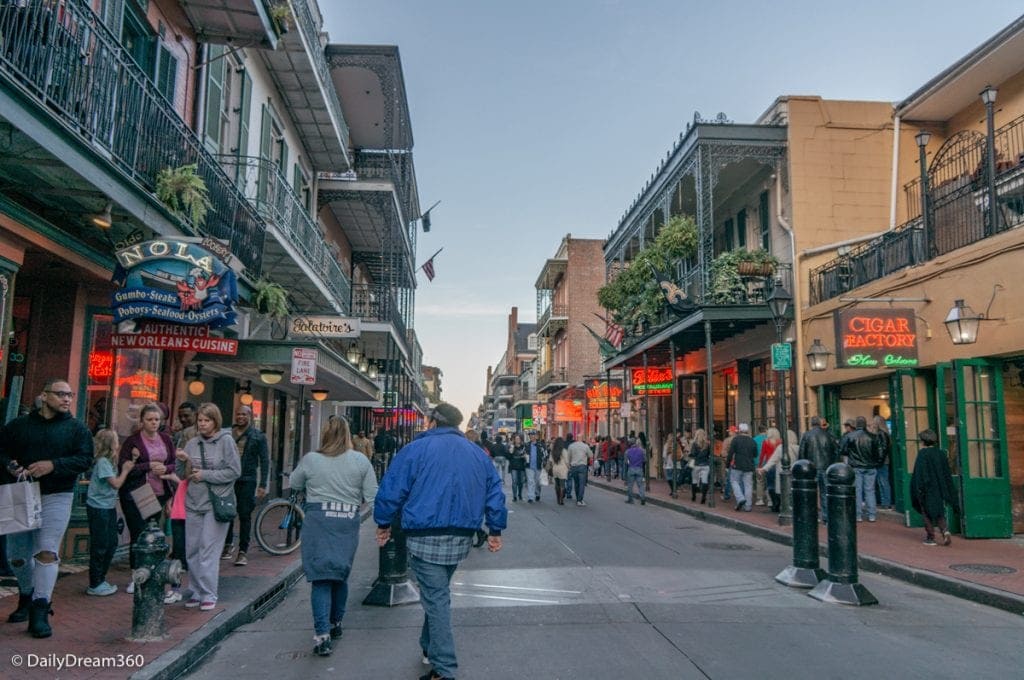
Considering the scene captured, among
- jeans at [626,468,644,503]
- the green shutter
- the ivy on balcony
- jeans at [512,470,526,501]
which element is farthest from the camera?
the ivy on balcony

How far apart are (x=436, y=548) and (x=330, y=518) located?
1.20 meters

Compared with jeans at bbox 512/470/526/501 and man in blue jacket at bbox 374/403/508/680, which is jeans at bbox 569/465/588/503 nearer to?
jeans at bbox 512/470/526/501

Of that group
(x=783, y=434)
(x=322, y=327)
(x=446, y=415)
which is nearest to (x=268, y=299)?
(x=322, y=327)

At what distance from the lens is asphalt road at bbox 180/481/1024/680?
203 inches

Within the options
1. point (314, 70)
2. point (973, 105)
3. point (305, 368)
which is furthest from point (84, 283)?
point (973, 105)

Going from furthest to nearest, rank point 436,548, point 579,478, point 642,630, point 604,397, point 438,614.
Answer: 1. point 604,397
2. point 579,478
3. point 642,630
4. point 436,548
5. point 438,614

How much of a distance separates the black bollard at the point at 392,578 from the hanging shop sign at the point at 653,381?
1501cm

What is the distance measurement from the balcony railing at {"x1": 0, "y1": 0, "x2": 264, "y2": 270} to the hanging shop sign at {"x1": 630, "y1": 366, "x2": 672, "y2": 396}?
48.3ft

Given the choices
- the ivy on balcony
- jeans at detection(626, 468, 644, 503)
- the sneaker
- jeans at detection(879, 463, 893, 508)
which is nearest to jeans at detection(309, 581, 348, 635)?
the sneaker

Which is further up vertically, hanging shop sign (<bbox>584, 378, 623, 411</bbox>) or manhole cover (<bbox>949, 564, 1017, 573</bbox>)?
hanging shop sign (<bbox>584, 378, 623, 411</bbox>)

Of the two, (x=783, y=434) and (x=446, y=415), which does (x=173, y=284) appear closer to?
(x=446, y=415)

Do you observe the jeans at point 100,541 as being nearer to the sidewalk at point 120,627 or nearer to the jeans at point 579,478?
the sidewalk at point 120,627

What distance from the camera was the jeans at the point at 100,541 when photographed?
274 inches

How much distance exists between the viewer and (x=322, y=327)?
14617mm
